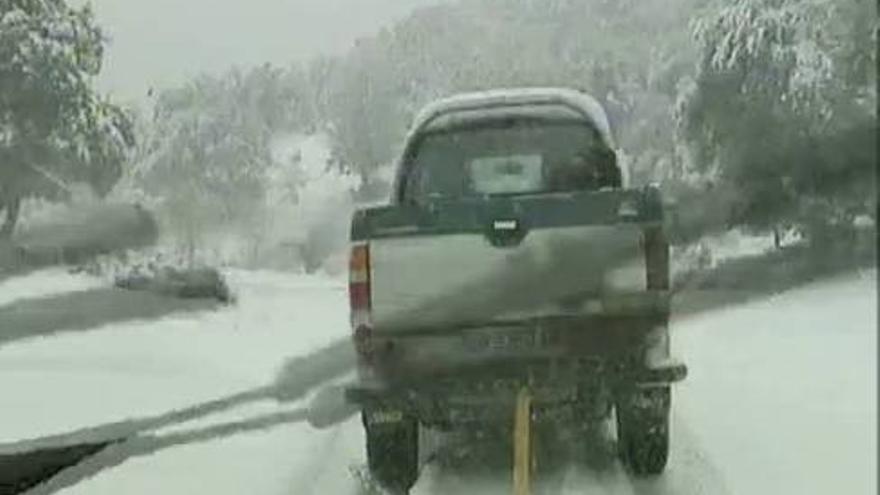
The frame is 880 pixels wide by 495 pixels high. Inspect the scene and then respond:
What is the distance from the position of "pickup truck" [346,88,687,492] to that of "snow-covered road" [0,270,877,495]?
0.12 meters

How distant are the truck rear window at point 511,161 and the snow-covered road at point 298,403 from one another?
33cm

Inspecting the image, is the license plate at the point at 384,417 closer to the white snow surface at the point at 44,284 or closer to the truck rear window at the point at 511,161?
the truck rear window at the point at 511,161

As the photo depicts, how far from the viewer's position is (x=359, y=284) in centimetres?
280

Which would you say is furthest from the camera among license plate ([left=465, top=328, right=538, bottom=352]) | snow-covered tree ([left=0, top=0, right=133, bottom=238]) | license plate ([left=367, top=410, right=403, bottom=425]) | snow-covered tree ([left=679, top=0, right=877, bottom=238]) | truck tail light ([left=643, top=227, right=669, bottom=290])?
snow-covered tree ([left=0, top=0, right=133, bottom=238])

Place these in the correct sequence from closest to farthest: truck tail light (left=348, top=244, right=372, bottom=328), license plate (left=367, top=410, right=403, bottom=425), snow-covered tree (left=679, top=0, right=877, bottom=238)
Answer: snow-covered tree (left=679, top=0, right=877, bottom=238) < truck tail light (left=348, top=244, right=372, bottom=328) < license plate (left=367, top=410, right=403, bottom=425)

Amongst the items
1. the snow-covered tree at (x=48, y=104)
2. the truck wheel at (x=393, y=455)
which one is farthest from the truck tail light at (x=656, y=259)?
the snow-covered tree at (x=48, y=104)

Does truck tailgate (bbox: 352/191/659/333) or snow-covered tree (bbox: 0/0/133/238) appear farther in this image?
snow-covered tree (bbox: 0/0/133/238)

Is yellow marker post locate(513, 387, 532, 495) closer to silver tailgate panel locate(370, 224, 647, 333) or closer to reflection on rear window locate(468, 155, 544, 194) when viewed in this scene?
silver tailgate panel locate(370, 224, 647, 333)

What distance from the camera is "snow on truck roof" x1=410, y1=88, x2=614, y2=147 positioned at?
9.31ft

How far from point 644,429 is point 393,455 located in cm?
58

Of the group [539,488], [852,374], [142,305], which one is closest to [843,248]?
[852,374]

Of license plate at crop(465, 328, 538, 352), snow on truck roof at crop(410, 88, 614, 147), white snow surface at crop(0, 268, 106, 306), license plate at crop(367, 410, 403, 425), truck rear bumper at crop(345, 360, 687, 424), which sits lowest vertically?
license plate at crop(367, 410, 403, 425)

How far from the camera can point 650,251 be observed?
2.63 metres

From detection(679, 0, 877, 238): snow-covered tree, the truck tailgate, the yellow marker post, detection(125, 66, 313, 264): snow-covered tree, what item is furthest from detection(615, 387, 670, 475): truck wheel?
detection(125, 66, 313, 264): snow-covered tree
